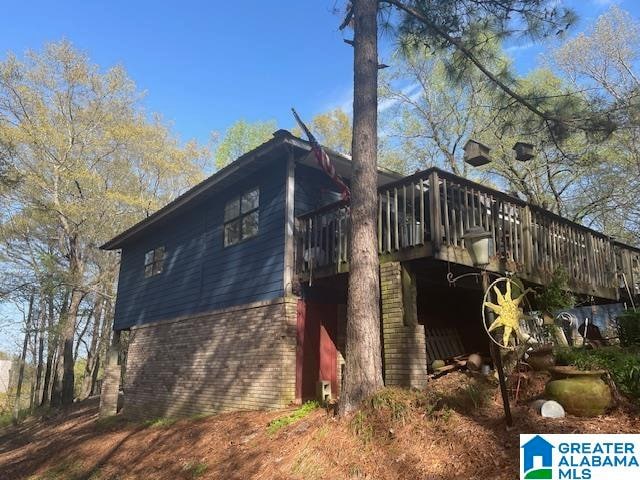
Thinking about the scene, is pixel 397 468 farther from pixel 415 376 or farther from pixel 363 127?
pixel 363 127

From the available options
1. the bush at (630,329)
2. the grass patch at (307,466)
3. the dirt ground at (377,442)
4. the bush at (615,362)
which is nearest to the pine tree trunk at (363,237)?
the dirt ground at (377,442)

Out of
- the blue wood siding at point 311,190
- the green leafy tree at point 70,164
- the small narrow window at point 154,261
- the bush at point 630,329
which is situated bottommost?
the bush at point 630,329

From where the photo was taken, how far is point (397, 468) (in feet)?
17.1

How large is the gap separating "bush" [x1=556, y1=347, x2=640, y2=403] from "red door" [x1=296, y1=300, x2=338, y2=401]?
4731mm

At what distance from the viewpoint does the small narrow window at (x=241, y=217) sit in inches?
459

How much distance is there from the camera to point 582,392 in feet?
17.9

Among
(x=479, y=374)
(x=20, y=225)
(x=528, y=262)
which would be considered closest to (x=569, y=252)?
(x=528, y=262)

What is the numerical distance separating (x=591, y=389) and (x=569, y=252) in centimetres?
534

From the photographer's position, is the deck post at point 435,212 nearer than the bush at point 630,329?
Yes

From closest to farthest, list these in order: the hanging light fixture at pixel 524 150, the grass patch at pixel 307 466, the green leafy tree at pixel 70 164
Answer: the grass patch at pixel 307 466 → the hanging light fixture at pixel 524 150 → the green leafy tree at pixel 70 164

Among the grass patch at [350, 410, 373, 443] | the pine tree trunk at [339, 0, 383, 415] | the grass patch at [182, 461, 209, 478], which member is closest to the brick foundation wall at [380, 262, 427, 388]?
the pine tree trunk at [339, 0, 383, 415]

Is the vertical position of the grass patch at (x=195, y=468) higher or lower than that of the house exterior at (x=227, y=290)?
lower

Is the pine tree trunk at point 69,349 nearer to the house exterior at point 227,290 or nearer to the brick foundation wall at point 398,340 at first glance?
the house exterior at point 227,290

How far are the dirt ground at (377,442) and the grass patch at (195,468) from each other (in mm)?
25
